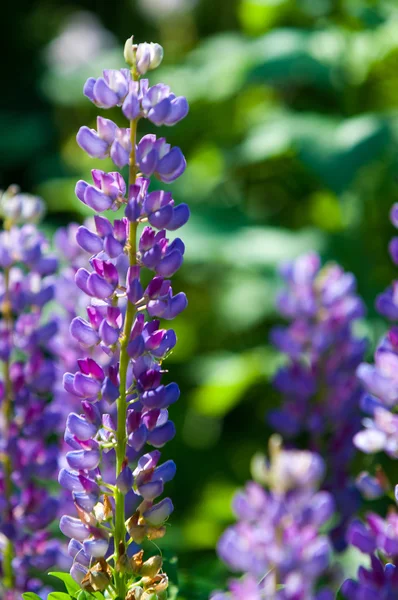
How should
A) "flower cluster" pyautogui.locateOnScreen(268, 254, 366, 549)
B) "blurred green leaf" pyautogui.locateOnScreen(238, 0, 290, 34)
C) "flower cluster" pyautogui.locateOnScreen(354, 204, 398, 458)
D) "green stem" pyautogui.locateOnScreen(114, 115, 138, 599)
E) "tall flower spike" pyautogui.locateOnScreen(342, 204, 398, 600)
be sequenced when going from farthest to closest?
"blurred green leaf" pyautogui.locateOnScreen(238, 0, 290, 34) < "flower cluster" pyautogui.locateOnScreen(268, 254, 366, 549) < "flower cluster" pyautogui.locateOnScreen(354, 204, 398, 458) < "tall flower spike" pyautogui.locateOnScreen(342, 204, 398, 600) < "green stem" pyautogui.locateOnScreen(114, 115, 138, 599)

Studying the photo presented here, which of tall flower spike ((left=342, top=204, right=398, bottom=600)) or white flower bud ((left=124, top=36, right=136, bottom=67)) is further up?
white flower bud ((left=124, top=36, right=136, bottom=67))

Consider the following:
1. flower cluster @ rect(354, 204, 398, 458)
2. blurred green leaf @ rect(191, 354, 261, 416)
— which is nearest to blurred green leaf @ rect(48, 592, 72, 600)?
flower cluster @ rect(354, 204, 398, 458)

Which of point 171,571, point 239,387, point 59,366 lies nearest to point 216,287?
point 239,387

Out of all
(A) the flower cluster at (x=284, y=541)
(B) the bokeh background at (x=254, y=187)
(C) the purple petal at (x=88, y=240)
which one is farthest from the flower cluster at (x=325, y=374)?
(B) the bokeh background at (x=254, y=187)

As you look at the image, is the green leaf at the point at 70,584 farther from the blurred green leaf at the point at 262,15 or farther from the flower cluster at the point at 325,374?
the blurred green leaf at the point at 262,15

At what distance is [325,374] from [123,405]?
27.0 inches

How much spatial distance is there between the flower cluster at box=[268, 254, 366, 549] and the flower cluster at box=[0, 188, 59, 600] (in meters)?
0.41

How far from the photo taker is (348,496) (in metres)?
1.46

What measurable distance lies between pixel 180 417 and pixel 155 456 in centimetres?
230

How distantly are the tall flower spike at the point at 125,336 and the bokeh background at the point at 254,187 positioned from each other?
4.89 ft

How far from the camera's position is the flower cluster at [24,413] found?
49.9 inches

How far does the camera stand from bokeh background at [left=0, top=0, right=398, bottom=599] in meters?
2.72

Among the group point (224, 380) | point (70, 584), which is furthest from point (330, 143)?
point (70, 584)

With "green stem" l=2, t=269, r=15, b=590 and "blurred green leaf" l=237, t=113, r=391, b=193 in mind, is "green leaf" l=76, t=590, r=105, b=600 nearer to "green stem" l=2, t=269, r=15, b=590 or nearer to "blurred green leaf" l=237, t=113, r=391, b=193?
"green stem" l=2, t=269, r=15, b=590
